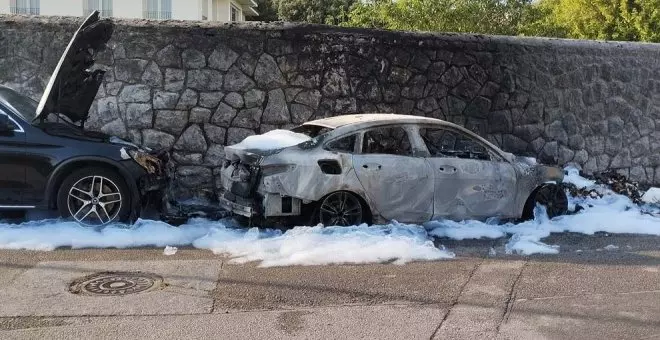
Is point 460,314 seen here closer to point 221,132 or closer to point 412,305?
point 412,305

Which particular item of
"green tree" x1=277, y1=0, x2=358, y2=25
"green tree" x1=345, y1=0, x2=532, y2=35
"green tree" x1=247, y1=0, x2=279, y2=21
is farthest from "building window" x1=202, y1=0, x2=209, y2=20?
"green tree" x1=247, y1=0, x2=279, y2=21

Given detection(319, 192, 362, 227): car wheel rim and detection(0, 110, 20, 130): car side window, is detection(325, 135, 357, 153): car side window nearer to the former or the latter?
detection(319, 192, 362, 227): car wheel rim

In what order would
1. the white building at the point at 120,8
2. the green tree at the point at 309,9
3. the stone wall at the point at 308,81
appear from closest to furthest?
1. the stone wall at the point at 308,81
2. the white building at the point at 120,8
3. the green tree at the point at 309,9

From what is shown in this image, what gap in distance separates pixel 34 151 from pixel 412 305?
4.72m

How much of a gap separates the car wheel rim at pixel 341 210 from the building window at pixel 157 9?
2070 cm

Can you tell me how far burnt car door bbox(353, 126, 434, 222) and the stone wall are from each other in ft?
8.70

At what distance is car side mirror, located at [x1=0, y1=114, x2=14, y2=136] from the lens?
7.89 meters

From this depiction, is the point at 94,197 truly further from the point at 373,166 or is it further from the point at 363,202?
the point at 373,166

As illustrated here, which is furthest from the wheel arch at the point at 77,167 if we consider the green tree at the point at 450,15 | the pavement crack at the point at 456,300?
the green tree at the point at 450,15

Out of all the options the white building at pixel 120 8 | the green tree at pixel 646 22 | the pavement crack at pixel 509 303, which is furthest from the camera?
the white building at pixel 120 8

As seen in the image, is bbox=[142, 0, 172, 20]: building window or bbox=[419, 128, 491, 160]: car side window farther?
bbox=[142, 0, 172, 20]: building window

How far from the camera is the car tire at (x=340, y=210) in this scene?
26.7ft

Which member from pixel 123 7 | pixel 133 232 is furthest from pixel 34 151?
pixel 123 7

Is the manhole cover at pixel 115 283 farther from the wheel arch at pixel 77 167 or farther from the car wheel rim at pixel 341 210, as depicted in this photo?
the car wheel rim at pixel 341 210
